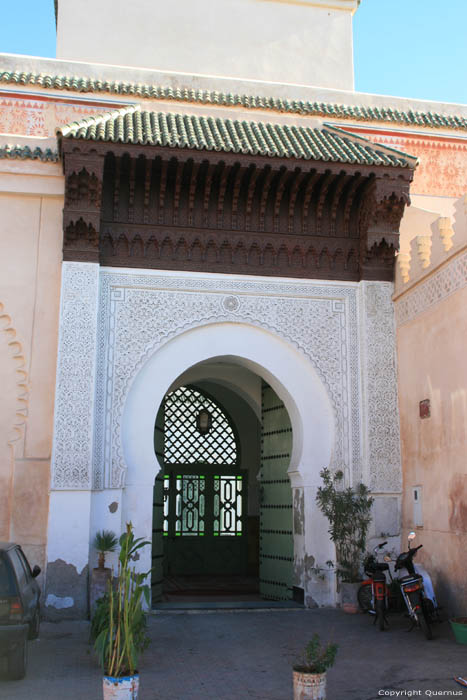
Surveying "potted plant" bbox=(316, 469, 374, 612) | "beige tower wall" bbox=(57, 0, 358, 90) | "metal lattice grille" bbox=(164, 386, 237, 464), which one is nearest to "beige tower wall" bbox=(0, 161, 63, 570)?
"potted plant" bbox=(316, 469, 374, 612)

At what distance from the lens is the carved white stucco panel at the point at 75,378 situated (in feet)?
19.0

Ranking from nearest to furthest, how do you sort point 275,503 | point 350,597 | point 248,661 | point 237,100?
1. point 248,661
2. point 350,597
3. point 275,503
4. point 237,100

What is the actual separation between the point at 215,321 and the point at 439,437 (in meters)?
2.18

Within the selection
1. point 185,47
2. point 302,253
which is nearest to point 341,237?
point 302,253

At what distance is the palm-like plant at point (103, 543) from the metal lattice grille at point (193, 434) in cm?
373

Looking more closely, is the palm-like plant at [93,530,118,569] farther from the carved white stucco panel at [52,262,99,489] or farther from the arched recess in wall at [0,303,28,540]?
the arched recess in wall at [0,303,28,540]

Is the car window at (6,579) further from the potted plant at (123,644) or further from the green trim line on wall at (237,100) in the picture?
the green trim line on wall at (237,100)

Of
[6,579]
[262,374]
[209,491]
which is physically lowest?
[6,579]

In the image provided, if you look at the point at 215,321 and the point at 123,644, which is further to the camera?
the point at 215,321

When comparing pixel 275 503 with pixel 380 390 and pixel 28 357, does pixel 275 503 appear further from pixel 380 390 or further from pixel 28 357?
pixel 28 357

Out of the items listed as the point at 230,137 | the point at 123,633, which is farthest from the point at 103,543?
the point at 230,137

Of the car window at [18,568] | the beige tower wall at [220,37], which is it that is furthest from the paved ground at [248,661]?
the beige tower wall at [220,37]

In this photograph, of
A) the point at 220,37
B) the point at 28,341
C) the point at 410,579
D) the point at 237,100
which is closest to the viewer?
the point at 410,579

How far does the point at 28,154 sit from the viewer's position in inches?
247
